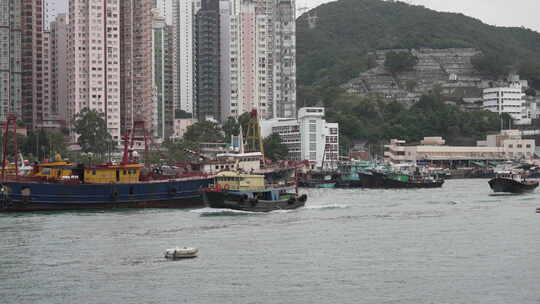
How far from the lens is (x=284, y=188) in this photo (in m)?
67.5

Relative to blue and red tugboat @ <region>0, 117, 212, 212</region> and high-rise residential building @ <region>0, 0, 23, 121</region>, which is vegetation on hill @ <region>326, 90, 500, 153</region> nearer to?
high-rise residential building @ <region>0, 0, 23, 121</region>

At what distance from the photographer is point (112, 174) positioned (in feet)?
224

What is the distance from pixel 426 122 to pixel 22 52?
72438 millimetres

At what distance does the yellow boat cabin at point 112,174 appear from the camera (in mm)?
67812

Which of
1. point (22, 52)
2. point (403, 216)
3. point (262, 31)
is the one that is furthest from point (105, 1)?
point (403, 216)

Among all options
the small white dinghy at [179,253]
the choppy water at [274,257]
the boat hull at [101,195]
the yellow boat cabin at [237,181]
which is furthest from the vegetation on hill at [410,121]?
the small white dinghy at [179,253]

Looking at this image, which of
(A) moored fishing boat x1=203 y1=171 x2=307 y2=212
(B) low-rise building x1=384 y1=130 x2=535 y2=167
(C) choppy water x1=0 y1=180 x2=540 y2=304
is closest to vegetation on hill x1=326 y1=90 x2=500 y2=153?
(B) low-rise building x1=384 y1=130 x2=535 y2=167

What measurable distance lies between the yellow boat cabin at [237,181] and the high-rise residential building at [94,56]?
76.5 m

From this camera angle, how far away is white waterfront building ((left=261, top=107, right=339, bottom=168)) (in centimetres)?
14712

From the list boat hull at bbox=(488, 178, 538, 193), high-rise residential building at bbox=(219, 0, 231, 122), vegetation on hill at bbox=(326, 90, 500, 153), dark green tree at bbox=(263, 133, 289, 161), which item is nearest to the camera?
boat hull at bbox=(488, 178, 538, 193)

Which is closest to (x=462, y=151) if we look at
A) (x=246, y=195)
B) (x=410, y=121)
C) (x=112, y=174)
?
(x=410, y=121)

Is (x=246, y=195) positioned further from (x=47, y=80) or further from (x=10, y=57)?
(x=47, y=80)

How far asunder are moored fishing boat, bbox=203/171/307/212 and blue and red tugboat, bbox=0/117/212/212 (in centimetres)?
336

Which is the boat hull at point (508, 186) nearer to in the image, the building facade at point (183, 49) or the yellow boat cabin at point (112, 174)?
the yellow boat cabin at point (112, 174)
